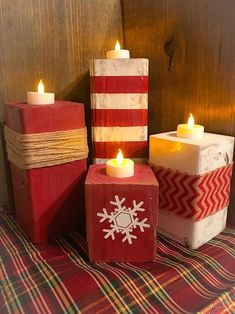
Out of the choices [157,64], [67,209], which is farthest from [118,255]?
[157,64]

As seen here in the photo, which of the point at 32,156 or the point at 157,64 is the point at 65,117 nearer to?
the point at 32,156

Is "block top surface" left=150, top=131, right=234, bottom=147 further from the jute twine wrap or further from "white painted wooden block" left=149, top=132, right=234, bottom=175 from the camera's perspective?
the jute twine wrap

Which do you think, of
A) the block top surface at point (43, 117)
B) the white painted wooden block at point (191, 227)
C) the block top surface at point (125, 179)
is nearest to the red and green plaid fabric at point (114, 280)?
the white painted wooden block at point (191, 227)

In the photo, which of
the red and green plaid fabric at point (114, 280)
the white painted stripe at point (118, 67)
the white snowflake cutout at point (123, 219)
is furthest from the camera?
the white painted stripe at point (118, 67)

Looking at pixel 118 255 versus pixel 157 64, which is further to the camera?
pixel 157 64

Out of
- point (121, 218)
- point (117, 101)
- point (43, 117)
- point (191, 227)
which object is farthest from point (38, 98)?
point (191, 227)

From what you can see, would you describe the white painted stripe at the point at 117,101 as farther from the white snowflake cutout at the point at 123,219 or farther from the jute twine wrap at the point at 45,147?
the white snowflake cutout at the point at 123,219

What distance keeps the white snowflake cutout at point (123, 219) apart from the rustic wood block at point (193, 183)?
119 mm

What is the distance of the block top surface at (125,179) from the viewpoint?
0.58 m

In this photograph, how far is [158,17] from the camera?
787 millimetres

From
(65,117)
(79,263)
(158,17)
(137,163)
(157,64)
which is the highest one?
(158,17)

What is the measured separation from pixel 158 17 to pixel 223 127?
14.0 inches

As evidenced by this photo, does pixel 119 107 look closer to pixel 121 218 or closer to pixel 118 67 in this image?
pixel 118 67

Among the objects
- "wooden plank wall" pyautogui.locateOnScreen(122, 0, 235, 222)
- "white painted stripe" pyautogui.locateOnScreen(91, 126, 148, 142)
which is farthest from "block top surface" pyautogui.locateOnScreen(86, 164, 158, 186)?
"wooden plank wall" pyautogui.locateOnScreen(122, 0, 235, 222)
